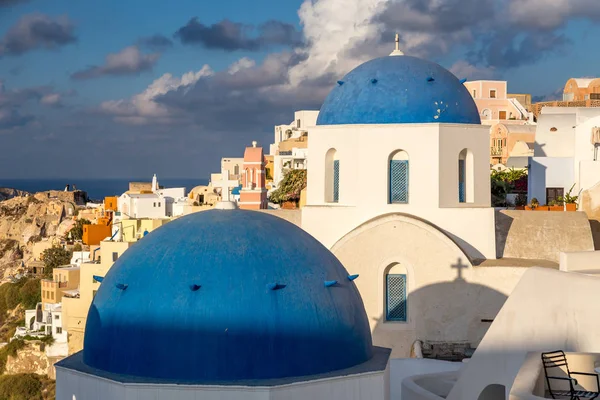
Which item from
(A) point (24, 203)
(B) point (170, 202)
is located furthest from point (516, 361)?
(A) point (24, 203)

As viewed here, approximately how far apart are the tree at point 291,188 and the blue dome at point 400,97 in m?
27.5

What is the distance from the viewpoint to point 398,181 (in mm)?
22531

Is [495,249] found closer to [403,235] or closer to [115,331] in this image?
[403,235]

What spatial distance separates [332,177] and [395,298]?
297 cm

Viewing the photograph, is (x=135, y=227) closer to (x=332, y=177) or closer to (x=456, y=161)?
(x=332, y=177)

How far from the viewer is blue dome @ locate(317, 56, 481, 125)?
22328 mm

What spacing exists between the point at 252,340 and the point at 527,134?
43.3 m

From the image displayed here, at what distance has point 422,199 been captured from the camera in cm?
2236

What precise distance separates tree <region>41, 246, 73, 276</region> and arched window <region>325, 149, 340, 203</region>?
43.2m

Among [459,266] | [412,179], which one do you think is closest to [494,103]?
[412,179]

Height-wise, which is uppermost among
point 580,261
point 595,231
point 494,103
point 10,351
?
point 494,103

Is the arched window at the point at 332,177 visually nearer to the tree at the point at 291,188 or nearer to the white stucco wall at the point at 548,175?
the white stucco wall at the point at 548,175

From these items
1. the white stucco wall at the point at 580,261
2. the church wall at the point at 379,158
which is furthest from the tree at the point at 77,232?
the white stucco wall at the point at 580,261

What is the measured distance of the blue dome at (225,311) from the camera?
41.6 ft
